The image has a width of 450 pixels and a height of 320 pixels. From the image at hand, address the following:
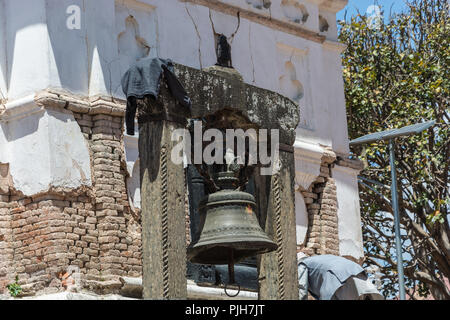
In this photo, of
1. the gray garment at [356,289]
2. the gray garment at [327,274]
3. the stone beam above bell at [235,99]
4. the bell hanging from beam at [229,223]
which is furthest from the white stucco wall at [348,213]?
the bell hanging from beam at [229,223]

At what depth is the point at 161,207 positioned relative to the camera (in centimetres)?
855

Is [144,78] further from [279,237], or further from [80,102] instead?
[80,102]

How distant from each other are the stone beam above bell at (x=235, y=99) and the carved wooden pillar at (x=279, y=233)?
0.31 metres

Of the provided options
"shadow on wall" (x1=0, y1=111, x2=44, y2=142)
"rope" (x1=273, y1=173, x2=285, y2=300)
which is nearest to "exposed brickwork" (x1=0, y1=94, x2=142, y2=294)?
"shadow on wall" (x1=0, y1=111, x2=44, y2=142)

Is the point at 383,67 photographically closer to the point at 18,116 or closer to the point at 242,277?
the point at 242,277

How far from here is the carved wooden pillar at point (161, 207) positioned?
845cm

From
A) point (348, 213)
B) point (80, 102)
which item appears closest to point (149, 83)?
point (80, 102)

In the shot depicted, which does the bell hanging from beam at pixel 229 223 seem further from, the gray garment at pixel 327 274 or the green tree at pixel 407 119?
the green tree at pixel 407 119

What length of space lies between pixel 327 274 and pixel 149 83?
673 centimetres

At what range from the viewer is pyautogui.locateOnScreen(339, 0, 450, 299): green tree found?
842 inches

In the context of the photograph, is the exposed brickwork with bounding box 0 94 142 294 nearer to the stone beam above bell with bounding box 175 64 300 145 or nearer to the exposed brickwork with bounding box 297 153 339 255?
the exposed brickwork with bounding box 297 153 339 255

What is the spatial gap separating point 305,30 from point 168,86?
823 centimetres
